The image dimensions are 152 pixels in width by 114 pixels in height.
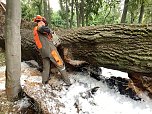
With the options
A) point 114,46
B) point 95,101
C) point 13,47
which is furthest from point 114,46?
point 13,47

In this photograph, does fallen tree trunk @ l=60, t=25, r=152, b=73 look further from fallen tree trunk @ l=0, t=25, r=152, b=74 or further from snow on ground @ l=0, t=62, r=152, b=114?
snow on ground @ l=0, t=62, r=152, b=114

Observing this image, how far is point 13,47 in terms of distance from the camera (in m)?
4.99

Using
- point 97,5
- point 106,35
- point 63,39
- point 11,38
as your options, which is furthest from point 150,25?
point 97,5

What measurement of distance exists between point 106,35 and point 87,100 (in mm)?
1382

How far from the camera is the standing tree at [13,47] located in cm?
475

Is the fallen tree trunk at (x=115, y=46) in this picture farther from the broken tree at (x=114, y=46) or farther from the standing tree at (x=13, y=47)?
the standing tree at (x=13, y=47)

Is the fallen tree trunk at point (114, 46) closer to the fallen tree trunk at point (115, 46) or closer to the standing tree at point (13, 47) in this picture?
the fallen tree trunk at point (115, 46)

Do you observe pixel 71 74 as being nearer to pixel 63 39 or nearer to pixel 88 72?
pixel 88 72

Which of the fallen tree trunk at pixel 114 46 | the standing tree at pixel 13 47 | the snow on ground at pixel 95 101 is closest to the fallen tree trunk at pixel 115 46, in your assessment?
the fallen tree trunk at pixel 114 46

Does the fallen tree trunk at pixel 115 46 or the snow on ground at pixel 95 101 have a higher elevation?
the fallen tree trunk at pixel 115 46

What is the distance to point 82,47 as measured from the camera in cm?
581

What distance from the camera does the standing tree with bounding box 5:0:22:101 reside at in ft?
15.6

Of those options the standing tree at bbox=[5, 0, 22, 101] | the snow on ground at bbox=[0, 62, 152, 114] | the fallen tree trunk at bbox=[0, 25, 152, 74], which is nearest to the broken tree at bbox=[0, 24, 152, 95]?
the fallen tree trunk at bbox=[0, 25, 152, 74]

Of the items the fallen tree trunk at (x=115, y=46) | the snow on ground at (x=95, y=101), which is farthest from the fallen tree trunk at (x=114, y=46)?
the snow on ground at (x=95, y=101)
